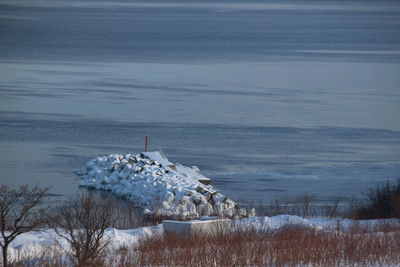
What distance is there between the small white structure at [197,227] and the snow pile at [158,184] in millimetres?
3647

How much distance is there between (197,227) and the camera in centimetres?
1549

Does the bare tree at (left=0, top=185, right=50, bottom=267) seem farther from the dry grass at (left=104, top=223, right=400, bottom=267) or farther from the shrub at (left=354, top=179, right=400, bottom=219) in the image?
the shrub at (left=354, top=179, right=400, bottom=219)

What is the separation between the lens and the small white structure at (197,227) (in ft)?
50.2

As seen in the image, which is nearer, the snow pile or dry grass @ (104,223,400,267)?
dry grass @ (104,223,400,267)

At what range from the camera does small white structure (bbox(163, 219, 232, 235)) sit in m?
15.3

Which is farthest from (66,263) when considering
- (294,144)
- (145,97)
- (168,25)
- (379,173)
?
(168,25)

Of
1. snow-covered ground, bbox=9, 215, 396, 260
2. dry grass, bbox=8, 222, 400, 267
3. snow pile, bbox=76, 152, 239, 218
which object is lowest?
dry grass, bbox=8, 222, 400, 267

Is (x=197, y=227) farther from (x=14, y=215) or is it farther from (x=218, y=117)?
(x=218, y=117)

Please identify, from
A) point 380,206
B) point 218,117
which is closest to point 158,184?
point 380,206

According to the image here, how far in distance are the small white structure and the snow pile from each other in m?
3.65

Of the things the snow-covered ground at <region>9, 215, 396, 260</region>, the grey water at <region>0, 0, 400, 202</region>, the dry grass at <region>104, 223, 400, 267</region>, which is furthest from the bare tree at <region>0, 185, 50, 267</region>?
the grey water at <region>0, 0, 400, 202</region>

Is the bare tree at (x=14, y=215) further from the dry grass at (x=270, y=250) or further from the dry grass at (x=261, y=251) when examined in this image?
the dry grass at (x=270, y=250)

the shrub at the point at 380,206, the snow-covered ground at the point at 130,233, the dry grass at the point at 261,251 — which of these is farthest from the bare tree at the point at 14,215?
the shrub at the point at 380,206

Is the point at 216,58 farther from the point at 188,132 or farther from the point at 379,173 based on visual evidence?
the point at 379,173
